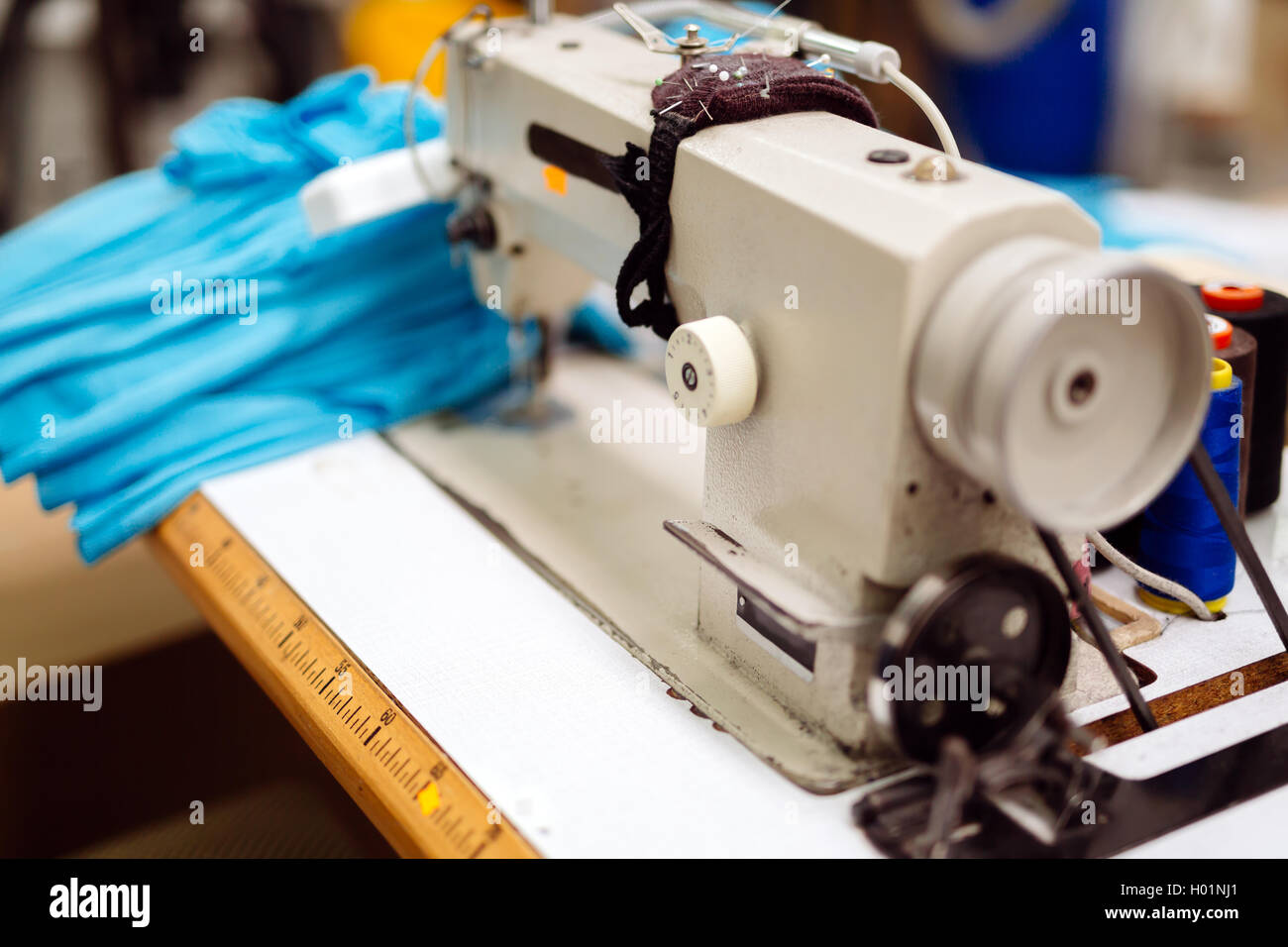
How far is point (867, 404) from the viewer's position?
37.2 inches

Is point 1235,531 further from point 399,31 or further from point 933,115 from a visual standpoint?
point 399,31

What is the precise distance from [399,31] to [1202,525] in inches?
105

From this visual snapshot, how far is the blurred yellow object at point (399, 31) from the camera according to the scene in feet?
10.8

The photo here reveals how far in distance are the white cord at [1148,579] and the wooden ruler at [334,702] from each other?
588 millimetres

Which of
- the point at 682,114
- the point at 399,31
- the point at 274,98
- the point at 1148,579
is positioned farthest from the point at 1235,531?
the point at 274,98

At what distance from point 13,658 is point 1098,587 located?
1.48m

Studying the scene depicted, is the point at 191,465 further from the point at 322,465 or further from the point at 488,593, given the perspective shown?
the point at 488,593

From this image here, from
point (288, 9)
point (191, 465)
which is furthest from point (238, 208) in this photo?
point (288, 9)

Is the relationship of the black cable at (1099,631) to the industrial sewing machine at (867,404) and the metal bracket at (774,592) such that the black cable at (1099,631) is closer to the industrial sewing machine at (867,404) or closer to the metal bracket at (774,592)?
the industrial sewing machine at (867,404)

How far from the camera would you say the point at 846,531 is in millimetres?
999

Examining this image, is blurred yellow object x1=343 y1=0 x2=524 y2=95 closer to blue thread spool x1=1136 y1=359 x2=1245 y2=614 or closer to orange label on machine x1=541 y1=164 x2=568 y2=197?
orange label on machine x1=541 y1=164 x2=568 y2=197

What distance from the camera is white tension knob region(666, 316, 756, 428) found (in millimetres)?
1050

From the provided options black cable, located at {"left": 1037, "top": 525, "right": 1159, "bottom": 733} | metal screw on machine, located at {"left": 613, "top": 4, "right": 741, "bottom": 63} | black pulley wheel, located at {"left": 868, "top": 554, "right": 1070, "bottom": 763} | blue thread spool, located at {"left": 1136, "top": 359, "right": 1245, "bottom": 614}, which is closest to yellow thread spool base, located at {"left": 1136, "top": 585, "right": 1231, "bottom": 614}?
blue thread spool, located at {"left": 1136, "top": 359, "right": 1245, "bottom": 614}

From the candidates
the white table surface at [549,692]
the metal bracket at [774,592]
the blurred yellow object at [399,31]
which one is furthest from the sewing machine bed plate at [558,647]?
the blurred yellow object at [399,31]
